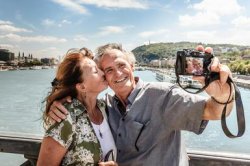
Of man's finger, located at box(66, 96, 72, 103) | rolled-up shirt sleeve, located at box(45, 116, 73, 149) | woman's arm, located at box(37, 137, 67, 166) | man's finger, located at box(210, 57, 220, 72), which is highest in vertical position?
man's finger, located at box(210, 57, 220, 72)

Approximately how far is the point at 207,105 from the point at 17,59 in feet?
508

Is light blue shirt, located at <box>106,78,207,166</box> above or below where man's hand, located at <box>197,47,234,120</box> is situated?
below

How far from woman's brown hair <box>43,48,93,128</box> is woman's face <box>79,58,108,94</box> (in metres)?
0.03

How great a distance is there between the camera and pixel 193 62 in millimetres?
1481

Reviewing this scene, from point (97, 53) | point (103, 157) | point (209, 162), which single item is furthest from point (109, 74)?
point (209, 162)

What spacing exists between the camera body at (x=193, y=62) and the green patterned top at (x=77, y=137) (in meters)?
0.49

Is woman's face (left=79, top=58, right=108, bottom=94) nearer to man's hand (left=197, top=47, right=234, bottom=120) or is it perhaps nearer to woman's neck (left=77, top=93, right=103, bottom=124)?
woman's neck (left=77, top=93, right=103, bottom=124)

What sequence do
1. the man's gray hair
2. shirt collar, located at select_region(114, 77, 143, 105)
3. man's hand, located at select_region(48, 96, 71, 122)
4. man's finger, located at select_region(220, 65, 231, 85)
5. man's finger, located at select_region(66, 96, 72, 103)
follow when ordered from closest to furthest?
man's finger, located at select_region(220, 65, 231, 85)
man's hand, located at select_region(48, 96, 71, 122)
man's finger, located at select_region(66, 96, 72, 103)
shirt collar, located at select_region(114, 77, 143, 105)
the man's gray hair

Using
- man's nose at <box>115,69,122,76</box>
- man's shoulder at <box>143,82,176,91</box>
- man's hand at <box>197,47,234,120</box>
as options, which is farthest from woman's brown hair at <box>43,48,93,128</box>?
man's hand at <box>197,47,234,120</box>

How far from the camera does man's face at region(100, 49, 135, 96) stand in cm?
182

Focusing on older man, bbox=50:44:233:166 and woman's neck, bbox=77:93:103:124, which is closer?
older man, bbox=50:44:233:166

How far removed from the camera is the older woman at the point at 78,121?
1.48 m

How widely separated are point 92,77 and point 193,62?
53 cm

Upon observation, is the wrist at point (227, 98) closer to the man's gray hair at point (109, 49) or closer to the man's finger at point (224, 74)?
the man's finger at point (224, 74)
